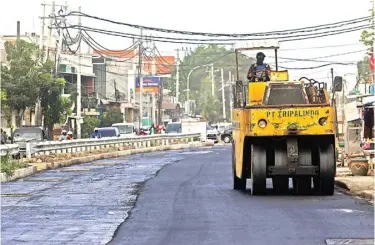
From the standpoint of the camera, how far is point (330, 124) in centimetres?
1795

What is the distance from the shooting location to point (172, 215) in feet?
47.6

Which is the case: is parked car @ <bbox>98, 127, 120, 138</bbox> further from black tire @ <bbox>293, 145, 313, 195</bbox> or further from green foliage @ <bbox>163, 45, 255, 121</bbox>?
green foliage @ <bbox>163, 45, 255, 121</bbox>

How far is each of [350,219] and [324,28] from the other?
2936 centimetres

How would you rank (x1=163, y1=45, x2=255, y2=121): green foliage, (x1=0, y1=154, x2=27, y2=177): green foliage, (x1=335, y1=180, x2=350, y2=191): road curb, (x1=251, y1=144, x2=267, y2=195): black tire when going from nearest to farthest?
(x1=251, y1=144, x2=267, y2=195): black tire → (x1=335, y1=180, x2=350, y2=191): road curb → (x1=0, y1=154, x2=27, y2=177): green foliage → (x1=163, y1=45, x2=255, y2=121): green foliage

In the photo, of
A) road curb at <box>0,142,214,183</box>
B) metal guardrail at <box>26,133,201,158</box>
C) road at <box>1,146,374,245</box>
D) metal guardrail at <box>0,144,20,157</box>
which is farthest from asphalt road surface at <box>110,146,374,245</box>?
metal guardrail at <box>26,133,201,158</box>

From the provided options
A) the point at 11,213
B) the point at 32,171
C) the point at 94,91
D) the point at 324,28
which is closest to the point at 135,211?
the point at 11,213

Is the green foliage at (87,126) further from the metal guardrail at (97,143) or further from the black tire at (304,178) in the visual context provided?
the black tire at (304,178)

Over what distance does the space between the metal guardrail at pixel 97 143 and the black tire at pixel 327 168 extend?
18514 millimetres

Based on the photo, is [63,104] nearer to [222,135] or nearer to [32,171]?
[222,135]

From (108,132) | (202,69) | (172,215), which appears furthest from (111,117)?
(202,69)

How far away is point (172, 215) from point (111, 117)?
76.6 metres

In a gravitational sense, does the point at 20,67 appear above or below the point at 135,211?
above

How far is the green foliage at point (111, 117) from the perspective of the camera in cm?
8981

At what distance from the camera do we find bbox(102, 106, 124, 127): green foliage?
89.8 meters
